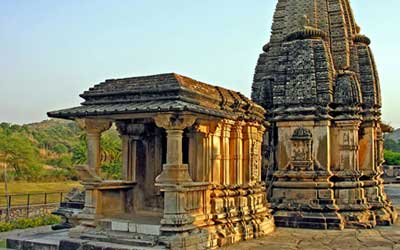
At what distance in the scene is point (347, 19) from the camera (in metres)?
16.1

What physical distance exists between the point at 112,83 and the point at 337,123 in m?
7.13

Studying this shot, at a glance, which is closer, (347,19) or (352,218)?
(352,218)

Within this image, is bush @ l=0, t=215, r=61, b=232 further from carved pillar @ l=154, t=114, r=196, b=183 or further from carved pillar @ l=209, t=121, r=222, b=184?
carved pillar @ l=154, t=114, r=196, b=183

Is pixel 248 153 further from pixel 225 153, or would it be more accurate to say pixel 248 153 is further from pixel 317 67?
pixel 317 67

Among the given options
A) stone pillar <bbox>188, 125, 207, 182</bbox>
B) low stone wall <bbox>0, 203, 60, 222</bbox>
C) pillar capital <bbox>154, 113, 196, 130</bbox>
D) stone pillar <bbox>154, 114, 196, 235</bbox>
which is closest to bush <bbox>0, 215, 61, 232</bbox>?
low stone wall <bbox>0, 203, 60, 222</bbox>

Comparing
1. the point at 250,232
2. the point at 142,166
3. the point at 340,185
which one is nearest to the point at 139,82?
the point at 142,166

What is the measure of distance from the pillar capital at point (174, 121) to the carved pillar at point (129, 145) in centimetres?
208

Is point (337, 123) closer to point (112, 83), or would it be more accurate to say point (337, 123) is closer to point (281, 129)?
point (281, 129)

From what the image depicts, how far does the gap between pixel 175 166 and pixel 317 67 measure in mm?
6893

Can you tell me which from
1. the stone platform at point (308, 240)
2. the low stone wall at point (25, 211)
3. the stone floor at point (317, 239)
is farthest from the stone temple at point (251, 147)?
the low stone wall at point (25, 211)

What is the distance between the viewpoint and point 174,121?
9.22m

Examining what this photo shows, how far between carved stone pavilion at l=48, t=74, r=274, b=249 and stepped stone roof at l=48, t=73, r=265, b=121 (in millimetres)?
22

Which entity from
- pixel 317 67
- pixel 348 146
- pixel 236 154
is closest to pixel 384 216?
pixel 348 146

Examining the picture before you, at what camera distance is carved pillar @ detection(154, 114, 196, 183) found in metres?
9.12
